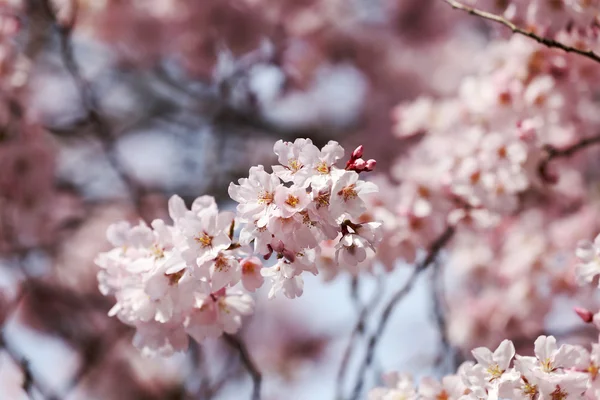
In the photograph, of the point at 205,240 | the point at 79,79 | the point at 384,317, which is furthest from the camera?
the point at 79,79

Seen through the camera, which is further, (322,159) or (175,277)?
(175,277)

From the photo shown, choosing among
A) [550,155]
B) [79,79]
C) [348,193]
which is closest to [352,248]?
[348,193]

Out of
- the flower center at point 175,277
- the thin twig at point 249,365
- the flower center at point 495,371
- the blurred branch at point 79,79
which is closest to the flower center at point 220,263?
the flower center at point 175,277

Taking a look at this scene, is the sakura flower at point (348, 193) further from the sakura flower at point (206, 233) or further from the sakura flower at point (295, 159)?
the sakura flower at point (206, 233)

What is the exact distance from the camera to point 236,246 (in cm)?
125

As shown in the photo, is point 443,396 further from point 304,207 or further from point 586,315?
point 304,207

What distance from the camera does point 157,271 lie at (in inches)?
49.9

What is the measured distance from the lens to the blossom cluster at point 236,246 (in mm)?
1146

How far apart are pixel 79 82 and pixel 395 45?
3.16m

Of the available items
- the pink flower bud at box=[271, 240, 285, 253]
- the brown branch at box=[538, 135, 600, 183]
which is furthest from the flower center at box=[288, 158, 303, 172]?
the brown branch at box=[538, 135, 600, 183]

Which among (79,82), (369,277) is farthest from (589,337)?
(79,82)

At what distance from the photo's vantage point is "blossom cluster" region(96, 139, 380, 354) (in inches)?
45.1

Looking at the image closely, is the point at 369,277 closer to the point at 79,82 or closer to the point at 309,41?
the point at 79,82

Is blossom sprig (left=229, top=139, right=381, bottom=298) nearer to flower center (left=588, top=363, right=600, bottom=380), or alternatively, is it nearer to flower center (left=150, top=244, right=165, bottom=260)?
flower center (left=150, top=244, right=165, bottom=260)
